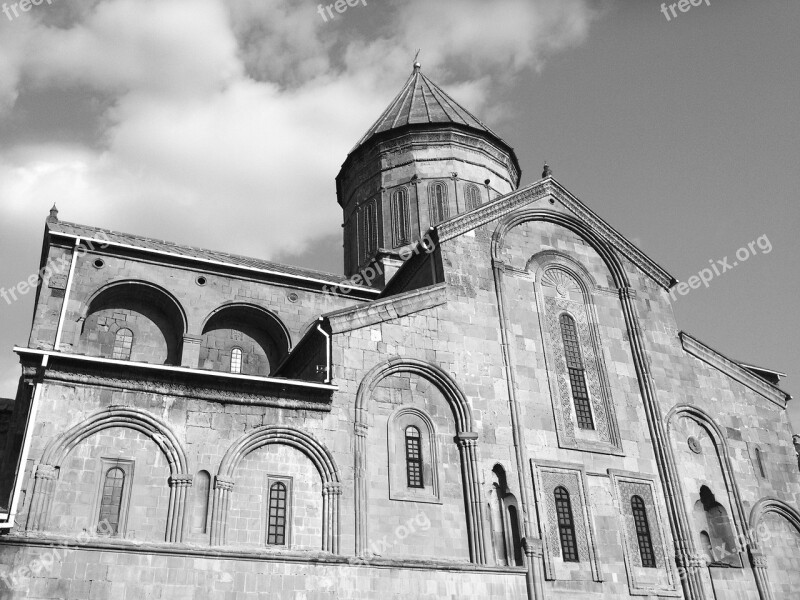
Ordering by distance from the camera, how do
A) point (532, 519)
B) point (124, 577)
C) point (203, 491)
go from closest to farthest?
point (124, 577) < point (203, 491) < point (532, 519)

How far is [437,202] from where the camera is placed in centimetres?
2798

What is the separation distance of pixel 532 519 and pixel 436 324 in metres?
5.07

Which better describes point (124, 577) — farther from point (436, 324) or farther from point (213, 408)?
point (436, 324)

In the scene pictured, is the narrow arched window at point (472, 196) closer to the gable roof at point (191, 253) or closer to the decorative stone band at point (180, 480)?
the gable roof at point (191, 253)

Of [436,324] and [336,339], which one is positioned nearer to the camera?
[336,339]

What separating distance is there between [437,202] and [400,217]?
4.94 feet

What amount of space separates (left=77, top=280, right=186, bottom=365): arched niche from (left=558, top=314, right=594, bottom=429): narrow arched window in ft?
34.3

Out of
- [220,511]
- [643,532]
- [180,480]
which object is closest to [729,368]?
[643,532]

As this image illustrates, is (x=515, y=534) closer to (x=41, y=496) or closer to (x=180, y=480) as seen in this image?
(x=180, y=480)

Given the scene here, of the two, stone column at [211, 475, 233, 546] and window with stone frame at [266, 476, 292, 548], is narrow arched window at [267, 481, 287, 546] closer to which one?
window with stone frame at [266, 476, 292, 548]

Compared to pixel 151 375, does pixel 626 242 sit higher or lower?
higher

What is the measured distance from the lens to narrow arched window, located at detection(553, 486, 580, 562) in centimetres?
1697

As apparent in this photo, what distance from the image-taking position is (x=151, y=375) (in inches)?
582

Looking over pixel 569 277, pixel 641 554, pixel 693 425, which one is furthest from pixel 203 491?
pixel 693 425
